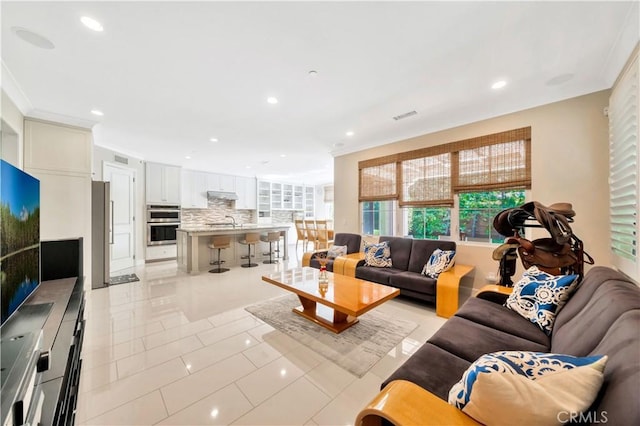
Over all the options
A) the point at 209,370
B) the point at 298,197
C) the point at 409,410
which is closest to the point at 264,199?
the point at 298,197

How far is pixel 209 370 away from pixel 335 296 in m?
1.29

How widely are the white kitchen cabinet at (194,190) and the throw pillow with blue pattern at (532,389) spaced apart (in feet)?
26.2

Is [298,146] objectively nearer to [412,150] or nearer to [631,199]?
[412,150]

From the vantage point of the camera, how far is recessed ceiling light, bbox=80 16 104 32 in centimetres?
187

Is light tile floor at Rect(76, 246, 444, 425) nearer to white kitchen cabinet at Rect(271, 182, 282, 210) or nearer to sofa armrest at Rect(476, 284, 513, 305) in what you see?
sofa armrest at Rect(476, 284, 513, 305)

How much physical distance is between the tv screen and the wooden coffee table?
2.09 m

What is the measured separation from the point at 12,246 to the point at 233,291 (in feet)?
9.55

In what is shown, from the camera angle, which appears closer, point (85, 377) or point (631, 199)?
point (85, 377)

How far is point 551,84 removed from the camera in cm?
279

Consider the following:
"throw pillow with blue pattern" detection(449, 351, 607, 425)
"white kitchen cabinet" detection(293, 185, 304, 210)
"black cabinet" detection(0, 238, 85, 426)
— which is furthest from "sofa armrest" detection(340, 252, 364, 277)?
"white kitchen cabinet" detection(293, 185, 304, 210)

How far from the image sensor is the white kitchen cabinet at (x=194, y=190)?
749 centimetres

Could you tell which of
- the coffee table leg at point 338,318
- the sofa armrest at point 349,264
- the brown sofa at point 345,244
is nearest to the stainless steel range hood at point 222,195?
the brown sofa at point 345,244

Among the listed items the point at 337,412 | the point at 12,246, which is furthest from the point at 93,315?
the point at 337,412

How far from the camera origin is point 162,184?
6711 millimetres
